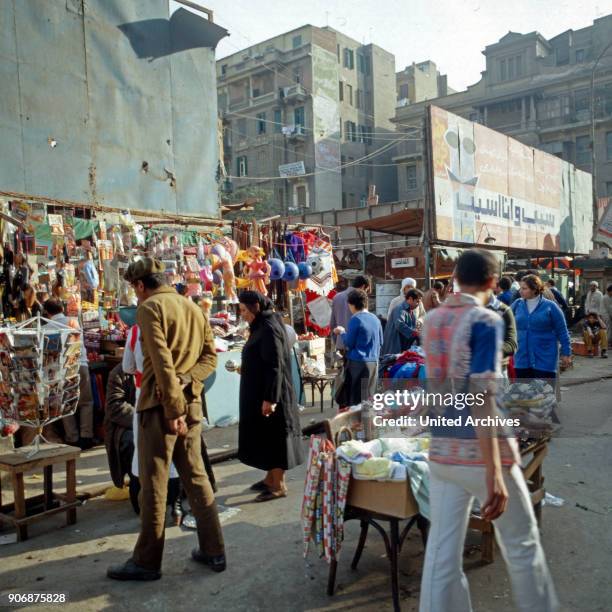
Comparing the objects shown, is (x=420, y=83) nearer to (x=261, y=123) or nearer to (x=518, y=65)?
(x=518, y=65)

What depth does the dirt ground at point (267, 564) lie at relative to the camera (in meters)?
3.34

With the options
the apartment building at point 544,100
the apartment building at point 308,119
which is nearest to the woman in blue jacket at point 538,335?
the apartment building at point 308,119

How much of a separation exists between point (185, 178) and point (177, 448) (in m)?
7.90

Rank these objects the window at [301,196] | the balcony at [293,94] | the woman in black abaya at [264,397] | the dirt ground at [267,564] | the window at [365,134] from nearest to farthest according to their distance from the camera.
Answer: the dirt ground at [267,564] < the woman in black abaya at [264,397] < the balcony at [293,94] < the window at [301,196] < the window at [365,134]

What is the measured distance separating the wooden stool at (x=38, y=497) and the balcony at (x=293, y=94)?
3951 centimetres

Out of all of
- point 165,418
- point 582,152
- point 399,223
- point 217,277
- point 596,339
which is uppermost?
point 582,152

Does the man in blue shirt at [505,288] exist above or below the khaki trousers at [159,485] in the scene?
above

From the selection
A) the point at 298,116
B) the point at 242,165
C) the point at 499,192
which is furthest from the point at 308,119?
the point at 499,192

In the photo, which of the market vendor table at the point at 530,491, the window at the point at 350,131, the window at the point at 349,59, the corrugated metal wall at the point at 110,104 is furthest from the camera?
the window at the point at 349,59

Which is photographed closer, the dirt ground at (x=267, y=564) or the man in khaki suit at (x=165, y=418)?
the dirt ground at (x=267, y=564)

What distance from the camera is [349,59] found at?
45.8 metres

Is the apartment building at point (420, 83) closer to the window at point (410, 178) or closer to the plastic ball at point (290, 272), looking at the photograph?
the window at point (410, 178)

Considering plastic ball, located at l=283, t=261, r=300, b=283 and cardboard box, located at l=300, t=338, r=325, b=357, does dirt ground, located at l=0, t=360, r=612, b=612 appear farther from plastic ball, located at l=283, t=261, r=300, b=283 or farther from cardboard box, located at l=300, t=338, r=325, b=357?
plastic ball, located at l=283, t=261, r=300, b=283

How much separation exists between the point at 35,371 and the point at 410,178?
41635 mm
